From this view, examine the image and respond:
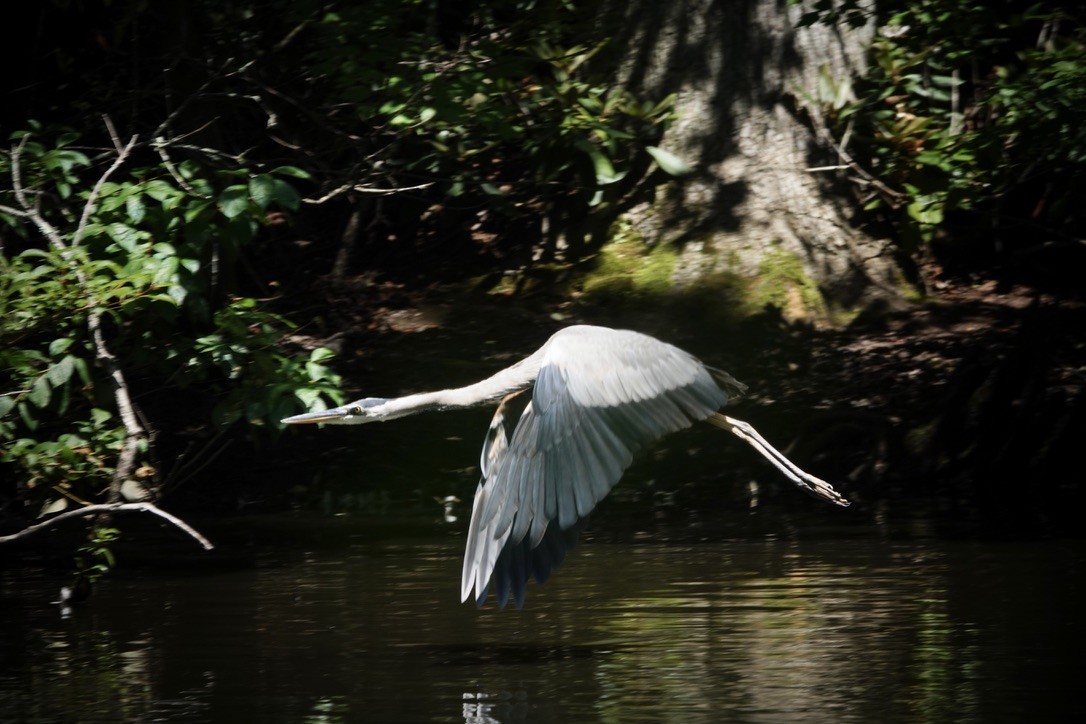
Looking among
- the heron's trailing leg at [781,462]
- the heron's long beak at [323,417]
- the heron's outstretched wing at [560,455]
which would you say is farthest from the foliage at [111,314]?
the heron's outstretched wing at [560,455]

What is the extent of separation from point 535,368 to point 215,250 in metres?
2.85

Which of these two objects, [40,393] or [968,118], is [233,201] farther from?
[968,118]

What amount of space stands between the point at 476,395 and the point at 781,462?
1995 mm

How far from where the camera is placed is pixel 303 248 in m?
15.7

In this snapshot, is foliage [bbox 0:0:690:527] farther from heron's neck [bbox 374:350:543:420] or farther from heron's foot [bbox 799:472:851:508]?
heron's foot [bbox 799:472:851:508]

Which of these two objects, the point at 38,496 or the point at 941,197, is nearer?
the point at 38,496

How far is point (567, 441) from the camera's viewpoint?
5648 mm

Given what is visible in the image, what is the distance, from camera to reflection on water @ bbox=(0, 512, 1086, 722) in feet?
16.7

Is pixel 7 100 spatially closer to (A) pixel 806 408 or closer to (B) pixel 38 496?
(B) pixel 38 496

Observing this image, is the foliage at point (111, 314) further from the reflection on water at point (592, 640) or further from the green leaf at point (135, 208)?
the reflection on water at point (592, 640)

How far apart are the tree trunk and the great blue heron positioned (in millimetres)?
6765

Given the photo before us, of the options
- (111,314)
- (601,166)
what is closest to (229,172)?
(111,314)

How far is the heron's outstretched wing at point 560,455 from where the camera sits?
5520 millimetres

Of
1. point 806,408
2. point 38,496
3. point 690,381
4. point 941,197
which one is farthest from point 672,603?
point 941,197
